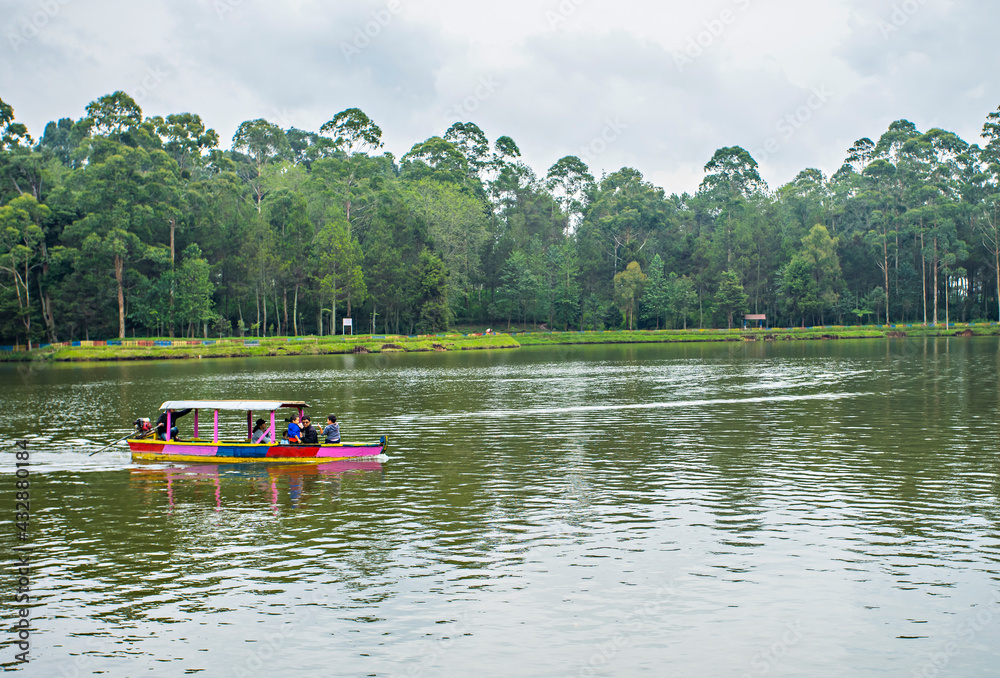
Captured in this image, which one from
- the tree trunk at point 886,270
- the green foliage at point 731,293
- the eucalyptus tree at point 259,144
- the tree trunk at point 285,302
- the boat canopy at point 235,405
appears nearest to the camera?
the boat canopy at point 235,405

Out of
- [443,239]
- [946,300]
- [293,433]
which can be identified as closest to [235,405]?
[293,433]

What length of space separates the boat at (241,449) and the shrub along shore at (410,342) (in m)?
68.7

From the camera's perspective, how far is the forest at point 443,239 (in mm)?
100375

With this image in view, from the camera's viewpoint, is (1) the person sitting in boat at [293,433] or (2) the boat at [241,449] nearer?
(2) the boat at [241,449]

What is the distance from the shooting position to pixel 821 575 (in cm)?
1587

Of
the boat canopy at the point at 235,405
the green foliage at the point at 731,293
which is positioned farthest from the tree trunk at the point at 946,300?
the boat canopy at the point at 235,405

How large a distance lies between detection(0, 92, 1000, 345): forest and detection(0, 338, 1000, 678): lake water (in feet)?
236

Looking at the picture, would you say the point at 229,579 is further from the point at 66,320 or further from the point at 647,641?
the point at 66,320

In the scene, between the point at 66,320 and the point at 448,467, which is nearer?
the point at 448,467

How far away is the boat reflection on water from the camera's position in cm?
2403

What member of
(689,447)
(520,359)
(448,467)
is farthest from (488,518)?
(520,359)

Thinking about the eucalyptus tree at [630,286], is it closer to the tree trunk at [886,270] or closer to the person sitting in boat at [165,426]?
the tree trunk at [886,270]

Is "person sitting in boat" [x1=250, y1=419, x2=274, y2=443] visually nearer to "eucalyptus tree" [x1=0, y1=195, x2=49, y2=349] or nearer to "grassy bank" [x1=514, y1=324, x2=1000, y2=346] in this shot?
"eucalyptus tree" [x1=0, y1=195, x2=49, y2=349]

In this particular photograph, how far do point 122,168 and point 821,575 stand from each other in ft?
337
